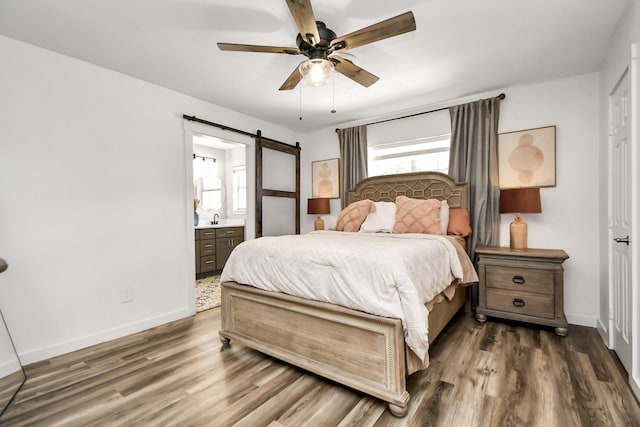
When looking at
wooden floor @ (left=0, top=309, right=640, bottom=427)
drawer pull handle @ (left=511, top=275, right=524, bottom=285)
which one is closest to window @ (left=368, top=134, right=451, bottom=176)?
drawer pull handle @ (left=511, top=275, right=524, bottom=285)

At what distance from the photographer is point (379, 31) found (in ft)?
5.79

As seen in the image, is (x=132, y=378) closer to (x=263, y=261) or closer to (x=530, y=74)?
(x=263, y=261)

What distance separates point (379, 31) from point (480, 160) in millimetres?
2267

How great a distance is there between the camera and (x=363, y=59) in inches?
105

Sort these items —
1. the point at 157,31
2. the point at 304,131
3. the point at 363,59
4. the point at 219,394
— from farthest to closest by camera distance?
the point at 304,131
the point at 363,59
the point at 157,31
the point at 219,394

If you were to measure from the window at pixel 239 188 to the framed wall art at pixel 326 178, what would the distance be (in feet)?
6.25

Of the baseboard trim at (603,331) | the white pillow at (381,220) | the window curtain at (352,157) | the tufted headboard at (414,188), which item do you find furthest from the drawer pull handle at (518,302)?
the window curtain at (352,157)

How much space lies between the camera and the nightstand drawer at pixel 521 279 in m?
2.74

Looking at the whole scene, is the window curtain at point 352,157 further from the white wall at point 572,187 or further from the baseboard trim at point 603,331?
the baseboard trim at point 603,331

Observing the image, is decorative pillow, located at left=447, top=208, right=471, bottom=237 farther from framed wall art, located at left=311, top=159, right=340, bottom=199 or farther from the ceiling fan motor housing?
the ceiling fan motor housing

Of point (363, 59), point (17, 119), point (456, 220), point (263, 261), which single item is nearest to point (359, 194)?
point (456, 220)

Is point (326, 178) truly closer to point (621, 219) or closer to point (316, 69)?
point (316, 69)

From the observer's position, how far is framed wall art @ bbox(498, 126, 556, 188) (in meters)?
3.10

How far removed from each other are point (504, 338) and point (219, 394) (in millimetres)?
2408
